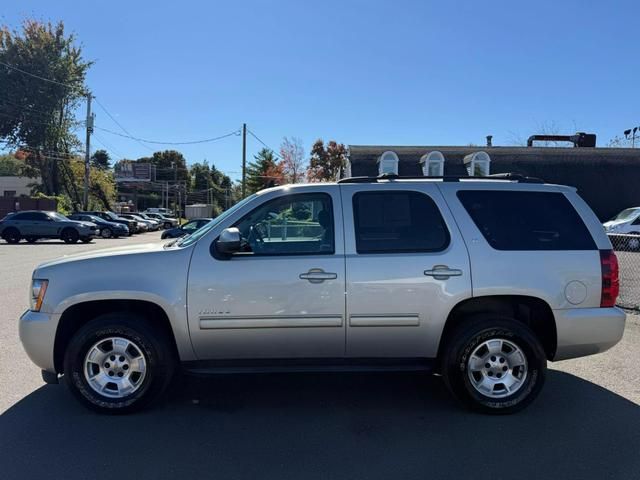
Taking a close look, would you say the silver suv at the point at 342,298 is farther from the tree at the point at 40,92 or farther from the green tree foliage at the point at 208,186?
the green tree foliage at the point at 208,186

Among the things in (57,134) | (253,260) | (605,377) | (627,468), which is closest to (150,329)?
(253,260)

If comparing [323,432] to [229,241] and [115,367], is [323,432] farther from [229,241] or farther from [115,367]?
[115,367]

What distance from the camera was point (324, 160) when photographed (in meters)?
57.4

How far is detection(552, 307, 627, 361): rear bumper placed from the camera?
13.3 feet

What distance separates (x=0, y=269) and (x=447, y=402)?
12.9 metres

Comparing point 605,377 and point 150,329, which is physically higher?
point 150,329

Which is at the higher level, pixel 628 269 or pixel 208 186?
pixel 208 186

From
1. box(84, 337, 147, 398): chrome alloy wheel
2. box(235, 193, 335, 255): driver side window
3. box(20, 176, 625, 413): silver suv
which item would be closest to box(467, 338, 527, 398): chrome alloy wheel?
box(20, 176, 625, 413): silver suv

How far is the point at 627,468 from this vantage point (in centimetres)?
324

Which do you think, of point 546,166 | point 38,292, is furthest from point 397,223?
point 546,166

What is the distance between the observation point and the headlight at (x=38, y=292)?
397 centimetres

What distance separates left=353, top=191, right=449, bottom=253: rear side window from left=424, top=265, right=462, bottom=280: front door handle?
0.51 ft

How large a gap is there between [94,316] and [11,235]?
2447cm

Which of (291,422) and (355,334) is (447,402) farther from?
(291,422)
